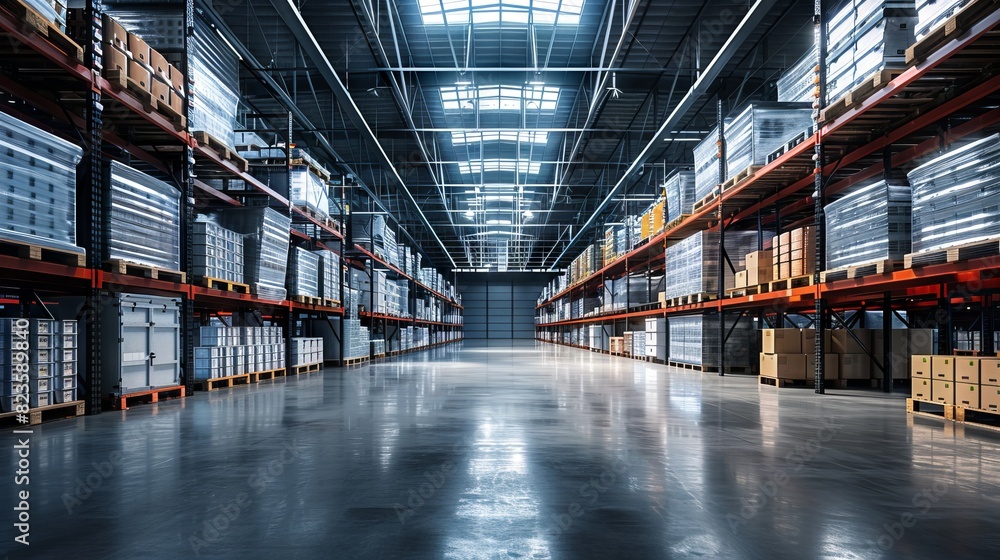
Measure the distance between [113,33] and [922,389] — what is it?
890 cm

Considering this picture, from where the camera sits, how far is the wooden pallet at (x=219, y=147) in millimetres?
7336

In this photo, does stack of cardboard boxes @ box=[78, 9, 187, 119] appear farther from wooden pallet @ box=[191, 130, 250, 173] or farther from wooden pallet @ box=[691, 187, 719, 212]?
wooden pallet @ box=[691, 187, 719, 212]

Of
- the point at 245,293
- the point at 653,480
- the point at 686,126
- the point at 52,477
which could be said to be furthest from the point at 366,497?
the point at 686,126

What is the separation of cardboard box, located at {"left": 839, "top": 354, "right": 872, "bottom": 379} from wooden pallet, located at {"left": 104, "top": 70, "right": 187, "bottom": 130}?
950 cm

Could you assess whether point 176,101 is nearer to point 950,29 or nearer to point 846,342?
point 950,29

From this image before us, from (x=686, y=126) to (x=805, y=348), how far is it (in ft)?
30.3

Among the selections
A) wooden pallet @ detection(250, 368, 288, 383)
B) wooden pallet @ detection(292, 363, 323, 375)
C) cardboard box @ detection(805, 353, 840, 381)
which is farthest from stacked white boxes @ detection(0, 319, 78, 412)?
cardboard box @ detection(805, 353, 840, 381)

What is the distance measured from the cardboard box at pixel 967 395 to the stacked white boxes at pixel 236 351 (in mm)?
8650

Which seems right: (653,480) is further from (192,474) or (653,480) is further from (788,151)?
(788,151)

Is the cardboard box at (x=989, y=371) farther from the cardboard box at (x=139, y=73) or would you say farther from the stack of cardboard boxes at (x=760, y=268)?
the cardboard box at (x=139, y=73)

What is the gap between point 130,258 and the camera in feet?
19.5

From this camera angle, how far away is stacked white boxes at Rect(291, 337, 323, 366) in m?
10.9

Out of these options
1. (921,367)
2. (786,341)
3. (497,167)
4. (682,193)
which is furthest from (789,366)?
(497,167)

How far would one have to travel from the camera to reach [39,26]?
460 cm
